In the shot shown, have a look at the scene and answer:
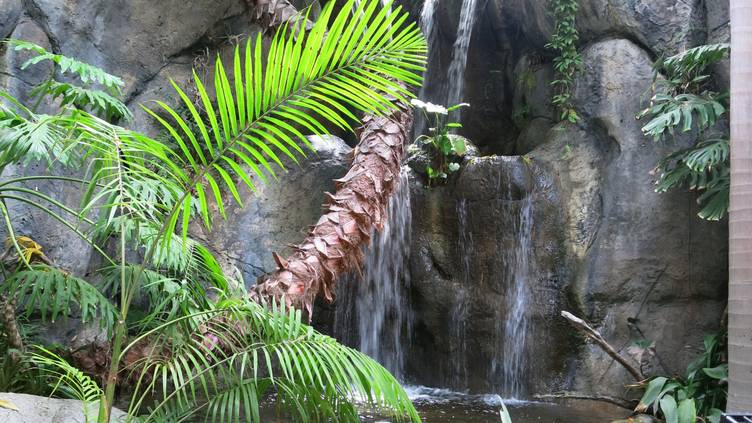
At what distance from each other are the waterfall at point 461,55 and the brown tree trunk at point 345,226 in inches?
122

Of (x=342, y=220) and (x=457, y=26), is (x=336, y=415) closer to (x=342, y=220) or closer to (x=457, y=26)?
(x=342, y=220)

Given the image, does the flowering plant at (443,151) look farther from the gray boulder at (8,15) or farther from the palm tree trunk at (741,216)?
the gray boulder at (8,15)

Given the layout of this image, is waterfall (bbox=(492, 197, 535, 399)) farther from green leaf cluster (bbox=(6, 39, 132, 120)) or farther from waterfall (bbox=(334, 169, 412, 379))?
green leaf cluster (bbox=(6, 39, 132, 120))

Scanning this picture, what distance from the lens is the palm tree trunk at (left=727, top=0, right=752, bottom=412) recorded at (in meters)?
3.71

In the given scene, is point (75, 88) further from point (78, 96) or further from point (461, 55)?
point (461, 55)

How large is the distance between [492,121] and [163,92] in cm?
386

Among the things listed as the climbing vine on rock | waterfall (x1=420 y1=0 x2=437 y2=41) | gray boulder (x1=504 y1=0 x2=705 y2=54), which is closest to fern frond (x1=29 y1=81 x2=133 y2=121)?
the climbing vine on rock

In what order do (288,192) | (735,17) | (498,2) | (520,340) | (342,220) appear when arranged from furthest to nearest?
(498,2)
(288,192)
(520,340)
(342,220)
(735,17)

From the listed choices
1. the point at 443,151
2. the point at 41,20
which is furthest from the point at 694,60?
the point at 41,20

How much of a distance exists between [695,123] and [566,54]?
1.40 meters

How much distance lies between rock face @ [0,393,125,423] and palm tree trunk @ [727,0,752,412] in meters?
3.36

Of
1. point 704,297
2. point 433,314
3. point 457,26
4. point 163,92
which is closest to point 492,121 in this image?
point 457,26

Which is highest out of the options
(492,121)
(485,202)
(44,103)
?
(492,121)

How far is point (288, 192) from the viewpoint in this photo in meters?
6.34
